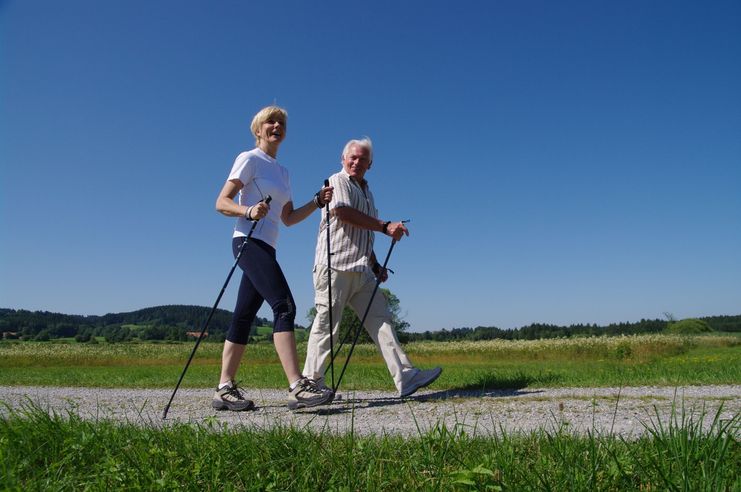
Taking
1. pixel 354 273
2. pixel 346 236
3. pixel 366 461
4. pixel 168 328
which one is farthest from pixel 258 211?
pixel 168 328

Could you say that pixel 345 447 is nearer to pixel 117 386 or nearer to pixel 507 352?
pixel 117 386

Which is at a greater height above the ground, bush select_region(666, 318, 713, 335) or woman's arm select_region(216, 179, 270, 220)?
woman's arm select_region(216, 179, 270, 220)

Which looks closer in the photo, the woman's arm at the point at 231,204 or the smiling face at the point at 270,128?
the woman's arm at the point at 231,204

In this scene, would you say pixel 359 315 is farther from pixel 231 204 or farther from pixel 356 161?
pixel 231 204

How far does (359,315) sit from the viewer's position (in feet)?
20.9

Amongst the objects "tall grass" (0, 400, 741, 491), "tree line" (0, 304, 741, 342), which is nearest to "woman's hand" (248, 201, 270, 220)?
"tall grass" (0, 400, 741, 491)

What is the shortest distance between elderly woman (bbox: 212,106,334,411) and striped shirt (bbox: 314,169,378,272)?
234mm

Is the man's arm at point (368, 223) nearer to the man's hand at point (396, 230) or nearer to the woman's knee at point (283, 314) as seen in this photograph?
the man's hand at point (396, 230)

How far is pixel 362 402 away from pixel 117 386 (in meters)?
6.02

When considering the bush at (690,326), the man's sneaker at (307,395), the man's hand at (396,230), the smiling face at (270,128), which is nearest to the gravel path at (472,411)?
the man's sneaker at (307,395)

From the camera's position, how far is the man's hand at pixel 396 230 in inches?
234

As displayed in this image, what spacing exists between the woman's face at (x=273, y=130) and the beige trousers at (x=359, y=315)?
1.61m

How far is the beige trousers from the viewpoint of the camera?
571 cm

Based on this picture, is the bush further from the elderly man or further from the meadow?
the meadow
